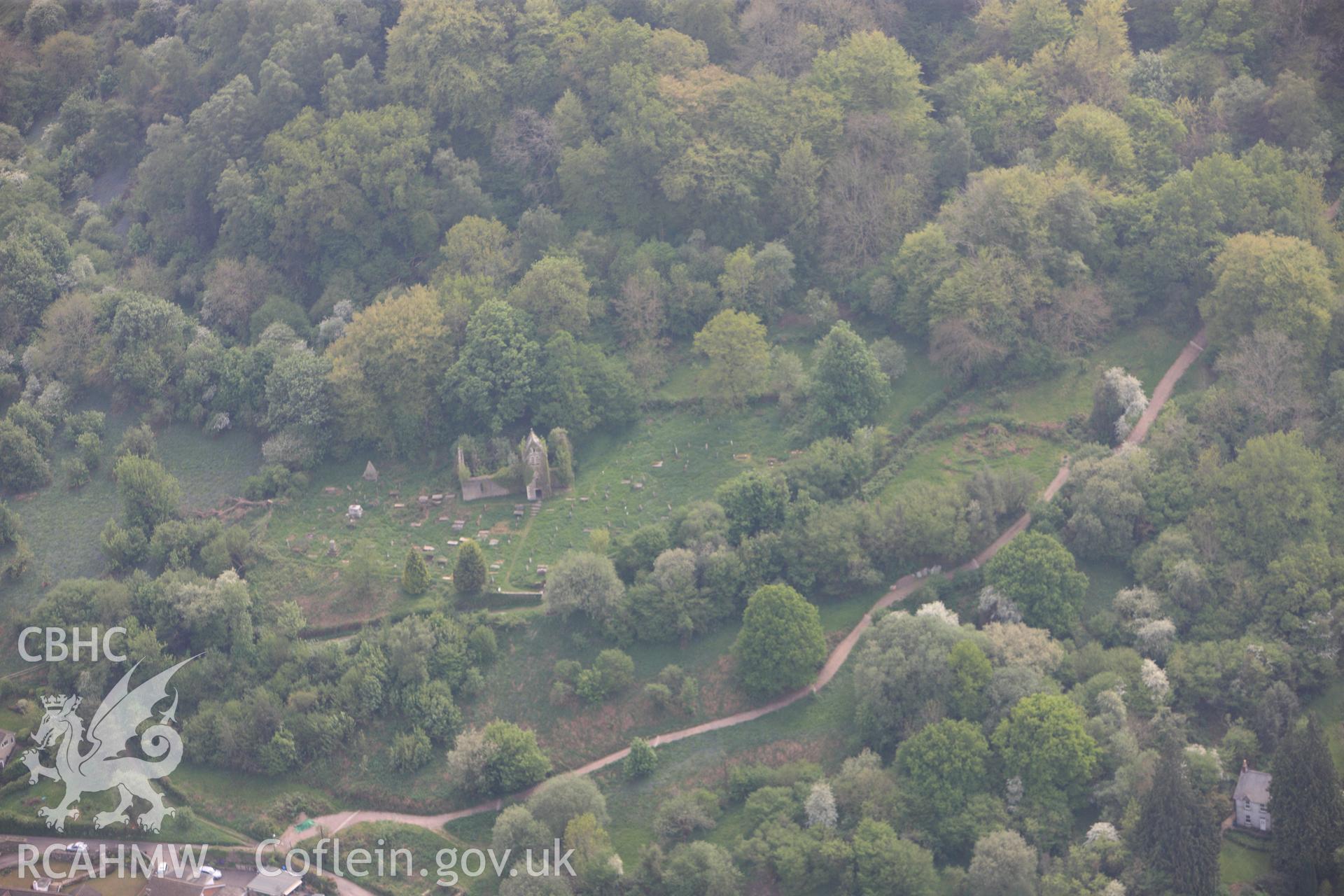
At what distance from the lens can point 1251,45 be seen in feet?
244

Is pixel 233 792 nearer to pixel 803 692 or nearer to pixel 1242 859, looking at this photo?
pixel 803 692

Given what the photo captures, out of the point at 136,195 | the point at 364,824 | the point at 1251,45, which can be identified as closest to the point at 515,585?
the point at 364,824

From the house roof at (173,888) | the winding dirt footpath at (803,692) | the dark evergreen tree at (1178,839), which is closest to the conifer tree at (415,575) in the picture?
the winding dirt footpath at (803,692)

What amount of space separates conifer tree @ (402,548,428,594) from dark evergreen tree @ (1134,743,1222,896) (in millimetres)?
28119

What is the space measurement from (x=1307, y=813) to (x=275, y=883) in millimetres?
33419

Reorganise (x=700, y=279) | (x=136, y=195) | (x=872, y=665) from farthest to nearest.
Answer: (x=136, y=195)
(x=700, y=279)
(x=872, y=665)

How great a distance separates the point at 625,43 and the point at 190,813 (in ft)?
131

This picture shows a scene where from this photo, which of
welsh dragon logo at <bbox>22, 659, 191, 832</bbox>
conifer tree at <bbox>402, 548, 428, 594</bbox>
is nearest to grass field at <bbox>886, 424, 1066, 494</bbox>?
conifer tree at <bbox>402, 548, 428, 594</bbox>

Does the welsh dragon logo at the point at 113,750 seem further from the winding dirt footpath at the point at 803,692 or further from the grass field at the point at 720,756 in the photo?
the grass field at the point at 720,756

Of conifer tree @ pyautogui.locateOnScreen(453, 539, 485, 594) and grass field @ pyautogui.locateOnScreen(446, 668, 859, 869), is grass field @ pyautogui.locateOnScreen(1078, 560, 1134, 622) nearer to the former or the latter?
grass field @ pyautogui.locateOnScreen(446, 668, 859, 869)

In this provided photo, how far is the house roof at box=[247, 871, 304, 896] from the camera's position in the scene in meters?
55.6

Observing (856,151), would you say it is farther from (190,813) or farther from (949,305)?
(190,813)

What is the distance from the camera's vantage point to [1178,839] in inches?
2000

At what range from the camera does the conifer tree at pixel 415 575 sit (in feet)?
210
